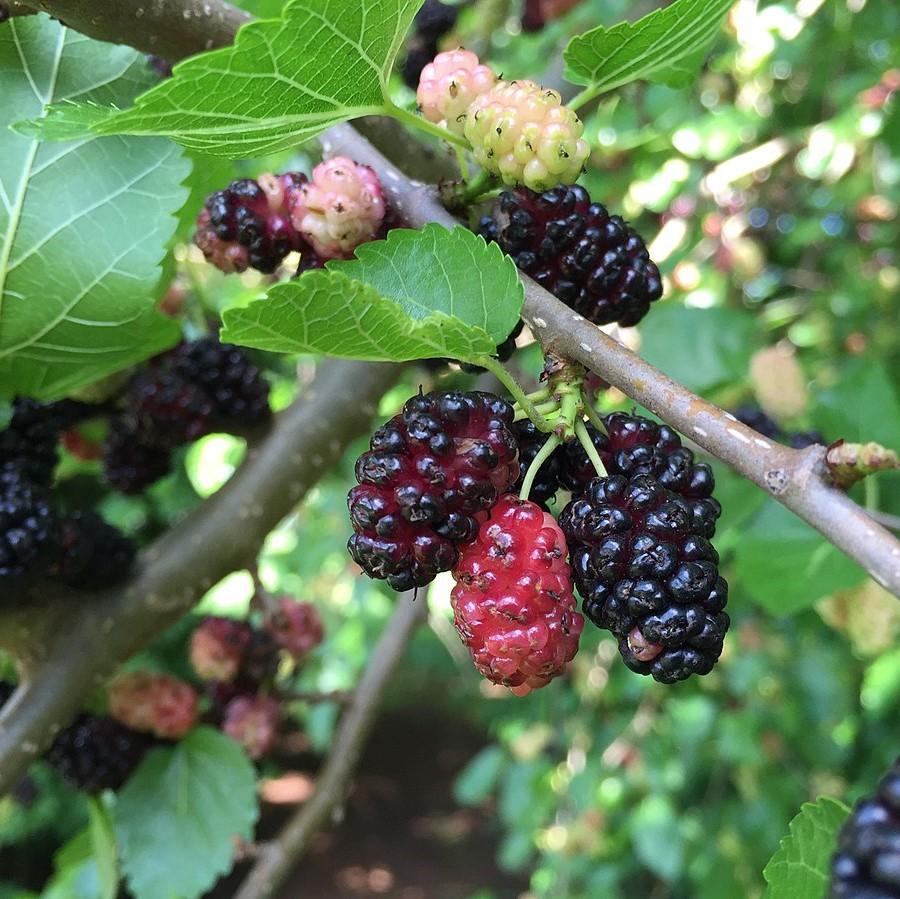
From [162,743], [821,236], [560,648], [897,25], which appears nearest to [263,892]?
[162,743]

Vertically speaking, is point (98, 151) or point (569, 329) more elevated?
point (98, 151)

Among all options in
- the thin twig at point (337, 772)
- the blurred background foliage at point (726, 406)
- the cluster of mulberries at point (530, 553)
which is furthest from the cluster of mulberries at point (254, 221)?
the thin twig at point (337, 772)

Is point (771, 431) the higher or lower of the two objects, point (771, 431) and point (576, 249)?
the lower

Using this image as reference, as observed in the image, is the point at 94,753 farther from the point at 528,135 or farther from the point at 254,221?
the point at 528,135

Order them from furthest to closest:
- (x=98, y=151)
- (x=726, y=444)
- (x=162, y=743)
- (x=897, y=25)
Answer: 1. (x=897, y=25)
2. (x=162, y=743)
3. (x=98, y=151)
4. (x=726, y=444)

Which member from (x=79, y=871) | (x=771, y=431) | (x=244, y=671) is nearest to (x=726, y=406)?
(x=771, y=431)

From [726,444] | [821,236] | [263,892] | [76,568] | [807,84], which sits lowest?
[821,236]

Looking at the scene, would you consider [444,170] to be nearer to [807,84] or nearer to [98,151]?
[98,151]
